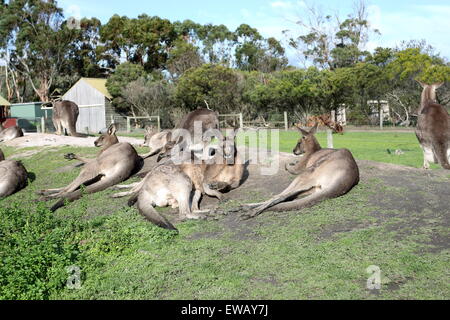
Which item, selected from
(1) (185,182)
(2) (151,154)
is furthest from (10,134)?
(1) (185,182)

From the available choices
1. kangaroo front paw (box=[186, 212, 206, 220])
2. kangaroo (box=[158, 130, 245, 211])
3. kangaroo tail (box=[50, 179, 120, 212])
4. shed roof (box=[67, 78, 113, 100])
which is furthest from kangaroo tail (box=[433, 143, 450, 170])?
shed roof (box=[67, 78, 113, 100])

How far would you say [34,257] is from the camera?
5.47m

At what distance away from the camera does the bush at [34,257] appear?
4875 mm

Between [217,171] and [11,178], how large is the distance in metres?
5.07

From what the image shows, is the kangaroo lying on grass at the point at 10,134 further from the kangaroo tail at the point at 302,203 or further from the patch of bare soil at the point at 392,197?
the kangaroo tail at the point at 302,203

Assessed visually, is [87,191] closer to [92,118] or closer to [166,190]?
[166,190]

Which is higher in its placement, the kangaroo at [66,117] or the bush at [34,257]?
the kangaroo at [66,117]

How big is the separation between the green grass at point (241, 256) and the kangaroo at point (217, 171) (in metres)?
1.32

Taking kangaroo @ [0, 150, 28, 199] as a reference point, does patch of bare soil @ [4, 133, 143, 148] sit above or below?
above

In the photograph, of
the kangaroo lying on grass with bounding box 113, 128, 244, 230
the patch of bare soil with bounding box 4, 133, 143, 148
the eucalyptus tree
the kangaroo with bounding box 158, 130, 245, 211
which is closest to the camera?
the kangaroo lying on grass with bounding box 113, 128, 244, 230

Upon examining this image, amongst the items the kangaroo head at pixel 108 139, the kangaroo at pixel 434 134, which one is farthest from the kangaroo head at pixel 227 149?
the kangaroo at pixel 434 134

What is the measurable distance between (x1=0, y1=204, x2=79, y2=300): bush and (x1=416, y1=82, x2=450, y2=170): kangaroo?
23.9ft

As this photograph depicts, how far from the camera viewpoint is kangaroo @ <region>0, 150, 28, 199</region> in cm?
1071

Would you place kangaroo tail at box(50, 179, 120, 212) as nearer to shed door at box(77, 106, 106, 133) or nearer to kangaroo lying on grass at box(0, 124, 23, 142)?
kangaroo lying on grass at box(0, 124, 23, 142)
